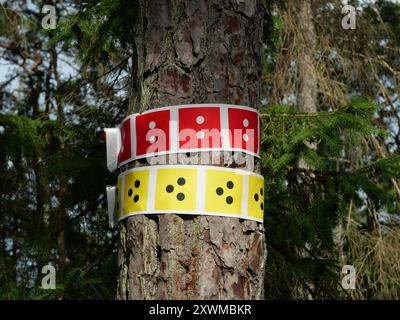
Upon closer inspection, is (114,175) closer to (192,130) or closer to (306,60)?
(192,130)

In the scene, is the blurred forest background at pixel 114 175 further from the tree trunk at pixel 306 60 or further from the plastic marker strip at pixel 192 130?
the tree trunk at pixel 306 60

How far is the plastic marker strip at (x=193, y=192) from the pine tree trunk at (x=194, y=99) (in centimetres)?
3

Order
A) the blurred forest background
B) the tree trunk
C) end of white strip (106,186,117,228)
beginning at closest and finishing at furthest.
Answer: end of white strip (106,186,117,228)
the blurred forest background
the tree trunk

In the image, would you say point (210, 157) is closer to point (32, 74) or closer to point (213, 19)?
point (213, 19)

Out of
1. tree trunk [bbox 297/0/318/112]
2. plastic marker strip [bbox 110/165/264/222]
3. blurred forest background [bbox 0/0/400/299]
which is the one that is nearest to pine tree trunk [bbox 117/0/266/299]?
plastic marker strip [bbox 110/165/264/222]

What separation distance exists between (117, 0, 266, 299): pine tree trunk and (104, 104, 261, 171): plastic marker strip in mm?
43

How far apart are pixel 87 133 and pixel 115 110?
25cm

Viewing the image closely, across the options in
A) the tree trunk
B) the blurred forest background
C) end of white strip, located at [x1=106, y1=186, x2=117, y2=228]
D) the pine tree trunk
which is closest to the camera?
the pine tree trunk

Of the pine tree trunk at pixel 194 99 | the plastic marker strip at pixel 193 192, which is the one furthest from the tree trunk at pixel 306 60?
the plastic marker strip at pixel 193 192

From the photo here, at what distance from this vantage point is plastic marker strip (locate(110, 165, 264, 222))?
2.13 meters

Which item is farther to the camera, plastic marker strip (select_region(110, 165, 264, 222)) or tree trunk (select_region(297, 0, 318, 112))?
tree trunk (select_region(297, 0, 318, 112))

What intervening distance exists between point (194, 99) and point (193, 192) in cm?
32

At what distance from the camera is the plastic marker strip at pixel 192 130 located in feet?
7.18

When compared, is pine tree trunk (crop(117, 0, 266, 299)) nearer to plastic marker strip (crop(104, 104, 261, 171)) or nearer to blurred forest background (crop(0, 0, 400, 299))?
plastic marker strip (crop(104, 104, 261, 171))
